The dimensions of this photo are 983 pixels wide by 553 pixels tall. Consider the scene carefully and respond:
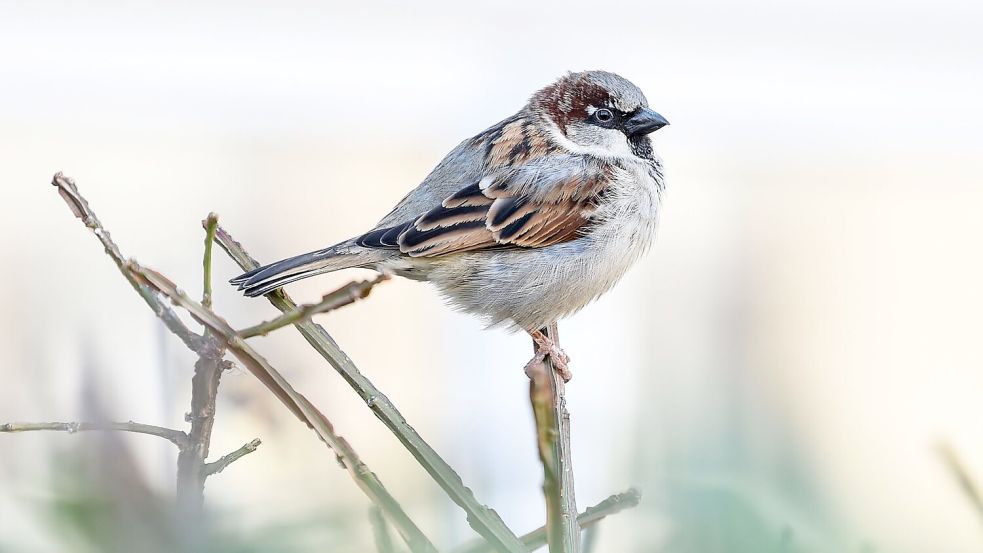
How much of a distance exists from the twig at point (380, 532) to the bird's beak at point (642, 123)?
1.83 metres

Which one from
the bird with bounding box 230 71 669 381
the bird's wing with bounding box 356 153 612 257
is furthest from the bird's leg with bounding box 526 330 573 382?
the bird's wing with bounding box 356 153 612 257

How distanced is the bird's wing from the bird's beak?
0.12m

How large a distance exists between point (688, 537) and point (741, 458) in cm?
9

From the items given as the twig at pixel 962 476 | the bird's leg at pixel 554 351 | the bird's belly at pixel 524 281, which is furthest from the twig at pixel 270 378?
the bird's belly at pixel 524 281

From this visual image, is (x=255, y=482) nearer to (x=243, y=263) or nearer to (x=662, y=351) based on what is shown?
(x=243, y=263)

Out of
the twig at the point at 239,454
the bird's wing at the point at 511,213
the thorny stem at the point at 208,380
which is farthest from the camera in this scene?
the bird's wing at the point at 511,213

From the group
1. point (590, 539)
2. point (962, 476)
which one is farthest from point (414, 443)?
point (962, 476)

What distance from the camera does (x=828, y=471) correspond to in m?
0.45

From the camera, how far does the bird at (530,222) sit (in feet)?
6.20

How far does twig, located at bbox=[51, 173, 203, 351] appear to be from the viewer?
53 cm

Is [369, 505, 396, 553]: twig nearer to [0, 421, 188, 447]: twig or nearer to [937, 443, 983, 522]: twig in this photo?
[0, 421, 188, 447]: twig

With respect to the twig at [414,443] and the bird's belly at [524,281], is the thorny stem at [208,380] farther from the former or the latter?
the bird's belly at [524,281]

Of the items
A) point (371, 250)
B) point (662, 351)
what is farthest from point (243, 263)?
point (371, 250)

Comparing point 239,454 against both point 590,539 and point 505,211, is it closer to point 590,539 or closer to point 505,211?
point 590,539
